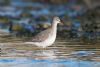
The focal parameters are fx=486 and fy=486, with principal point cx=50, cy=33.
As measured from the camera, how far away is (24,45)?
15320mm

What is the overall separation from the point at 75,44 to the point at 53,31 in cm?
94

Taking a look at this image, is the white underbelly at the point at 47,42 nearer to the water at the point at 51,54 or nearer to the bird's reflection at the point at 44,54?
the water at the point at 51,54

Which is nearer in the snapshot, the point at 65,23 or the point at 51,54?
the point at 51,54

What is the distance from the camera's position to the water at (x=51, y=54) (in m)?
12.3

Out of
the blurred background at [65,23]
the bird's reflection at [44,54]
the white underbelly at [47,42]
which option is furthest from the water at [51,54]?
the blurred background at [65,23]

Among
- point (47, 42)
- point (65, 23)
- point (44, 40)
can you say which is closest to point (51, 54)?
point (47, 42)

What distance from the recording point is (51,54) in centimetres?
1357

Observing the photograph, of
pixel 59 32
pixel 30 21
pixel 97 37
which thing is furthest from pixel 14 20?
pixel 97 37

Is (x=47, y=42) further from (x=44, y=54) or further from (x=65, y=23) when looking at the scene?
(x=65, y=23)

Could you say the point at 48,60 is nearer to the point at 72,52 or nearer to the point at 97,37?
the point at 72,52

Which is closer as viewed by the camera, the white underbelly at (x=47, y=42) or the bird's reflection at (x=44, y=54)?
the bird's reflection at (x=44, y=54)

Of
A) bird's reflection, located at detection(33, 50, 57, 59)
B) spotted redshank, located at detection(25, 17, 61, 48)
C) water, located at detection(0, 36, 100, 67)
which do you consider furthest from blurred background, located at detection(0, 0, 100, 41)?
bird's reflection, located at detection(33, 50, 57, 59)

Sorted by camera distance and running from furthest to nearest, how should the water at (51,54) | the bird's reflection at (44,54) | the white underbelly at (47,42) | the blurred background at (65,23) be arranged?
1. the blurred background at (65,23)
2. the white underbelly at (47,42)
3. the bird's reflection at (44,54)
4. the water at (51,54)

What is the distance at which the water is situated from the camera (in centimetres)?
1226
